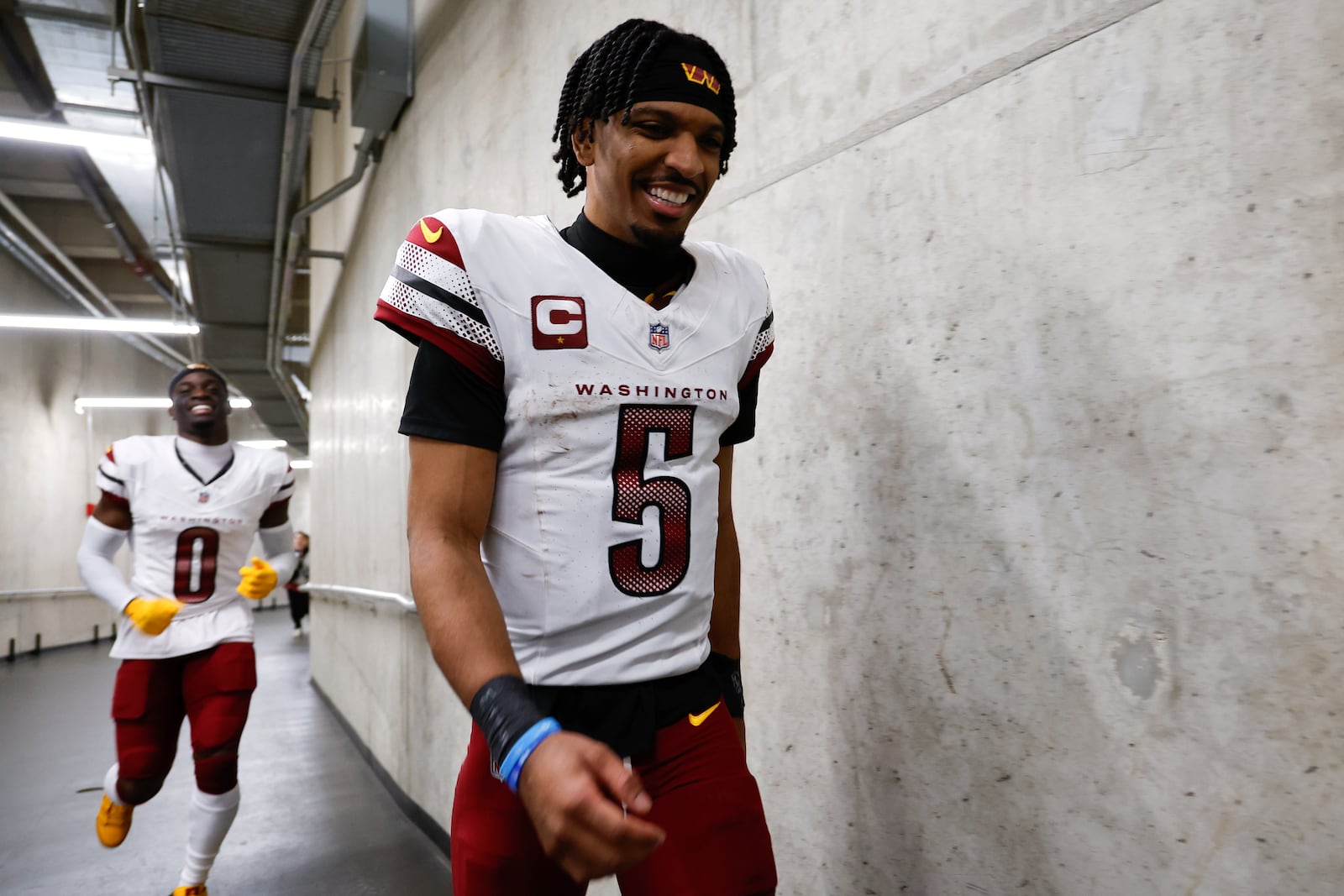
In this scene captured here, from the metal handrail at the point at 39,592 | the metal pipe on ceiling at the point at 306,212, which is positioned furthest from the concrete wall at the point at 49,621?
the metal pipe on ceiling at the point at 306,212

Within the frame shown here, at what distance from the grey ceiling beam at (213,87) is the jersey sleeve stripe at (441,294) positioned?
190 inches

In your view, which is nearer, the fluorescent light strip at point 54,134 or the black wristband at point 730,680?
the black wristband at point 730,680

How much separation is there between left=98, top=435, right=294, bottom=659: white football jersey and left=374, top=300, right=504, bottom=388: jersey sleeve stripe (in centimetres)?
274

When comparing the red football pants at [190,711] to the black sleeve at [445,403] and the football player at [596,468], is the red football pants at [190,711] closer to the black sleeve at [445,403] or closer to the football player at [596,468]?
the football player at [596,468]

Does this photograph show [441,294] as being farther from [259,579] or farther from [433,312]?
[259,579]

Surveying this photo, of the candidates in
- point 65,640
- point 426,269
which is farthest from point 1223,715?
point 65,640

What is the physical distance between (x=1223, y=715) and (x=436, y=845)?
11.3ft

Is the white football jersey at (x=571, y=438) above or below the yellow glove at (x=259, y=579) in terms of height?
above

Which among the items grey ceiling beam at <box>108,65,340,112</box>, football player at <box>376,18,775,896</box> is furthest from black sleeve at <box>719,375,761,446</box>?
grey ceiling beam at <box>108,65,340,112</box>

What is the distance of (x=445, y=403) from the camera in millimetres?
1085

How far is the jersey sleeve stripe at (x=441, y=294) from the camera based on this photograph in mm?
1099

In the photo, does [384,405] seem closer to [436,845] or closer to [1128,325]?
[436,845]

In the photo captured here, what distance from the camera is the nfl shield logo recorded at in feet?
3.97

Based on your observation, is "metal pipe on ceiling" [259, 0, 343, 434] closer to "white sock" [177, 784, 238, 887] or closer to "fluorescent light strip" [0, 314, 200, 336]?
"fluorescent light strip" [0, 314, 200, 336]
